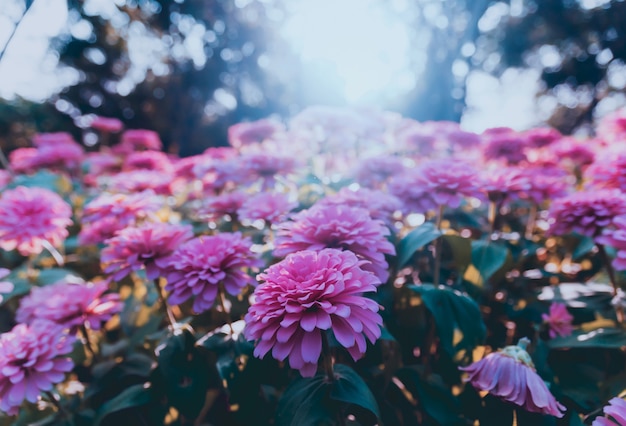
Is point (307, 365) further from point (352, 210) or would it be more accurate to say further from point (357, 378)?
point (352, 210)

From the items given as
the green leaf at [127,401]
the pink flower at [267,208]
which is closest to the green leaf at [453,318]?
the pink flower at [267,208]

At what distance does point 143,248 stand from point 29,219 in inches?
29.8

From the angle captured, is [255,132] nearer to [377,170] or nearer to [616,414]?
[377,170]

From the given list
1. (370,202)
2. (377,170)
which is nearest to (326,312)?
(370,202)

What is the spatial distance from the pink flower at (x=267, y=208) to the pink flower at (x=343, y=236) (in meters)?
0.28

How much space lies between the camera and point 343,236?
997 millimetres

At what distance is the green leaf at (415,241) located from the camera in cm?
121

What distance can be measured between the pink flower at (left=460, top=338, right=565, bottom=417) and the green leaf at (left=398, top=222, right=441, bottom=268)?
1.18ft

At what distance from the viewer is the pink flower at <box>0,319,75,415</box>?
1.00 meters

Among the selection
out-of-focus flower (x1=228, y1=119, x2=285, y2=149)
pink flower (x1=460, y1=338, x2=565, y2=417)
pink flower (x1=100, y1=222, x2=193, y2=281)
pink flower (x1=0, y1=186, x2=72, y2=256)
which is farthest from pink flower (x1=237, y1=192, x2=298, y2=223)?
out-of-focus flower (x1=228, y1=119, x2=285, y2=149)

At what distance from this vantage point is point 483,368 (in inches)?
38.1

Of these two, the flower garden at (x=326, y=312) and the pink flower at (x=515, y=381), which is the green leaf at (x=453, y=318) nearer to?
the flower garden at (x=326, y=312)

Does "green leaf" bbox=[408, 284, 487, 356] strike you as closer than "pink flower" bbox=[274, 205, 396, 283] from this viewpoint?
No

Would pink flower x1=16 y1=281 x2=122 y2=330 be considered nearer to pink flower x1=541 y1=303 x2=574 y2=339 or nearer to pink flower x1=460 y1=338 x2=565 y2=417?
pink flower x1=460 y1=338 x2=565 y2=417
